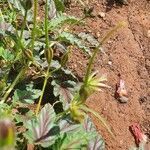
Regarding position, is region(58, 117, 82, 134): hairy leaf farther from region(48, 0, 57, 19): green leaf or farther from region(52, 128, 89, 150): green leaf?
region(48, 0, 57, 19): green leaf

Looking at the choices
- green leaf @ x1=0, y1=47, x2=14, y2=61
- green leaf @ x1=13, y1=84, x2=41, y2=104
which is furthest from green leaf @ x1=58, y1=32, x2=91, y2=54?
green leaf @ x1=13, y1=84, x2=41, y2=104

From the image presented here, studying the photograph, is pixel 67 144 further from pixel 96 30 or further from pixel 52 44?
pixel 96 30

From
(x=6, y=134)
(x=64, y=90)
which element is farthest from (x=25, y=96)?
(x=6, y=134)

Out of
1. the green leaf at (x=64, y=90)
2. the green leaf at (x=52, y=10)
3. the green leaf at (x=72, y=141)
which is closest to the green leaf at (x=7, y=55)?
the green leaf at (x=64, y=90)

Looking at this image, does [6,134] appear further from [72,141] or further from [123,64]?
[123,64]

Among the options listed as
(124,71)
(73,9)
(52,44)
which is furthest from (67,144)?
(73,9)

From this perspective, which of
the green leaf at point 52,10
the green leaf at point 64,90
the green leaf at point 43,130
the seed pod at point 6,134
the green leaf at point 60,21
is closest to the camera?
the seed pod at point 6,134

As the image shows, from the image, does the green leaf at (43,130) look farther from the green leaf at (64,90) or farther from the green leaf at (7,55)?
the green leaf at (7,55)
